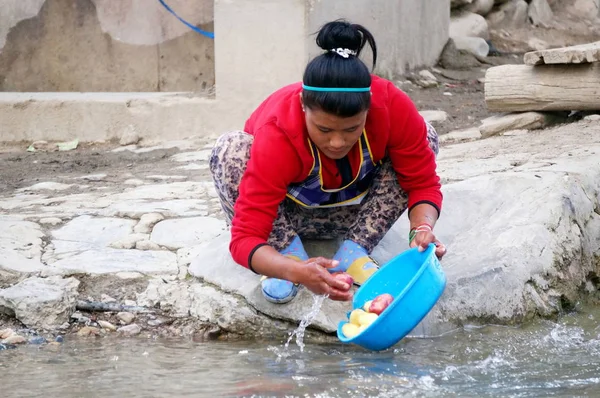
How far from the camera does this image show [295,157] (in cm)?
293

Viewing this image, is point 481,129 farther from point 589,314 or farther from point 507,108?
point 589,314

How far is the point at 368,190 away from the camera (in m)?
3.31

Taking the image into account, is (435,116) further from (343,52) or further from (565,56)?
(343,52)

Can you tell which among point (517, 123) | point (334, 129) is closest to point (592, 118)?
point (517, 123)

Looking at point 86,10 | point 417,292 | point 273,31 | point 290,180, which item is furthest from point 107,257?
point 86,10

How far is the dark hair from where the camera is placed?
276 centimetres

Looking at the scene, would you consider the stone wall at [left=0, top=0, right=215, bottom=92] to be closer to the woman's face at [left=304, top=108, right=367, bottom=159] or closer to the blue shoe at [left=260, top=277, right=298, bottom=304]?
the blue shoe at [left=260, top=277, right=298, bottom=304]

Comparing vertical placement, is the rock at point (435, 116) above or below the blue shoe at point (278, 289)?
above

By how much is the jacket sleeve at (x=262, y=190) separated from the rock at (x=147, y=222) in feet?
4.19

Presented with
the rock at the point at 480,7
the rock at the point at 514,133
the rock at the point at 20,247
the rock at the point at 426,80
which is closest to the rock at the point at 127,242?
the rock at the point at 20,247

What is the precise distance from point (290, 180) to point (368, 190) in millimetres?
457

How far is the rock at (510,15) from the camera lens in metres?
11.2

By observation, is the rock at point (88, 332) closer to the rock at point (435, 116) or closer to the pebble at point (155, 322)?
the pebble at point (155, 322)

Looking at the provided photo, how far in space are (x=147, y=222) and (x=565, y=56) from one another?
303 cm
